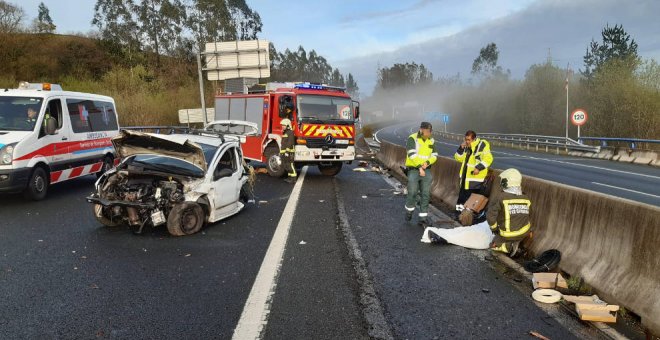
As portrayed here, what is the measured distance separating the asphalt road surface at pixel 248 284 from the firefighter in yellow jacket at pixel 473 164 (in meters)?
1.36

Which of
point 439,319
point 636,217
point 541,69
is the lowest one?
point 439,319

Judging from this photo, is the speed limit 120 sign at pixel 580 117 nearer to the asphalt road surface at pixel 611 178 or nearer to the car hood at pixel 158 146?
the asphalt road surface at pixel 611 178

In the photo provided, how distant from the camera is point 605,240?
5184 millimetres

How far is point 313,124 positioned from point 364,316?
11.0 metres

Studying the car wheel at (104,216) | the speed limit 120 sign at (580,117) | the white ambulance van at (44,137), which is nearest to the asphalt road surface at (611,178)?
the speed limit 120 sign at (580,117)

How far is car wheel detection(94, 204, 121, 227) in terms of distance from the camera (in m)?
7.75

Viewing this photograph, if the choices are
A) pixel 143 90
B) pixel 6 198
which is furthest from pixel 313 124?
pixel 143 90

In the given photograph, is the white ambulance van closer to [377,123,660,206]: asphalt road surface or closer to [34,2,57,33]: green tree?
[377,123,660,206]: asphalt road surface

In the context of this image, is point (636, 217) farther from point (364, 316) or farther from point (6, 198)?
point (6, 198)

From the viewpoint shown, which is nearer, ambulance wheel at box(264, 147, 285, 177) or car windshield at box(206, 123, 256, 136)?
ambulance wheel at box(264, 147, 285, 177)

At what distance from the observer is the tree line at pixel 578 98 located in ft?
105

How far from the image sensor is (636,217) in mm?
4734

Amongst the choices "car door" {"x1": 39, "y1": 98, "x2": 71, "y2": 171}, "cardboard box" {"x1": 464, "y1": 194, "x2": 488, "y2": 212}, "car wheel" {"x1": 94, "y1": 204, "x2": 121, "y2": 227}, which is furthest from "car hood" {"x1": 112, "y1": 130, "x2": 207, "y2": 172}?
"cardboard box" {"x1": 464, "y1": 194, "x2": 488, "y2": 212}

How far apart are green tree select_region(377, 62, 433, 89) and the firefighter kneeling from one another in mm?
162593
